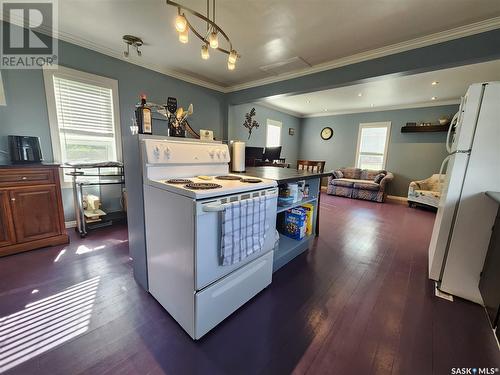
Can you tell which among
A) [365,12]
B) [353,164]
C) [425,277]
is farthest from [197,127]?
[353,164]

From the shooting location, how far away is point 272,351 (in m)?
1.19

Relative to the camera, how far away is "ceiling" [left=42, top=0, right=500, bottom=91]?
194 centimetres

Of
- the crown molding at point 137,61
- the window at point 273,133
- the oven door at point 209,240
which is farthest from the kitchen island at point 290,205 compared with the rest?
the window at point 273,133

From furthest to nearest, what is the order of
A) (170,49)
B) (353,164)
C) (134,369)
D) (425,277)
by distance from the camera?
(353,164) → (170,49) → (425,277) → (134,369)

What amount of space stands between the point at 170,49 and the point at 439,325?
4.10 m

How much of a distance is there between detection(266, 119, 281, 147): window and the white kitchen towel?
5.00m

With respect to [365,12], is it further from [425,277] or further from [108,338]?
[108,338]

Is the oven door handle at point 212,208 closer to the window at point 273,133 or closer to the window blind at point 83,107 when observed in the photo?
the window blind at point 83,107

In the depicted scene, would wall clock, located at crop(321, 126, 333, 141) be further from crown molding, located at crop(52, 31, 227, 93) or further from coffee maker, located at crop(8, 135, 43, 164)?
coffee maker, located at crop(8, 135, 43, 164)

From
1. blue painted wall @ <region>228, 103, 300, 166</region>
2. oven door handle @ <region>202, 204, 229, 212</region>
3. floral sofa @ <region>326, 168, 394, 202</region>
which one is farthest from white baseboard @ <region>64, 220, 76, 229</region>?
floral sofa @ <region>326, 168, 394, 202</region>

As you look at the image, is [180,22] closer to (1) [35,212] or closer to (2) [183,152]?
(2) [183,152]

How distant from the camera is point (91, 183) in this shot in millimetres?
2662

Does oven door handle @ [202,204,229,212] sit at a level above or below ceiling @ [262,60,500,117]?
below

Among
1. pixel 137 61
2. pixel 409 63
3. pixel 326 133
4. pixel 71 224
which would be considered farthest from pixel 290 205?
pixel 326 133
